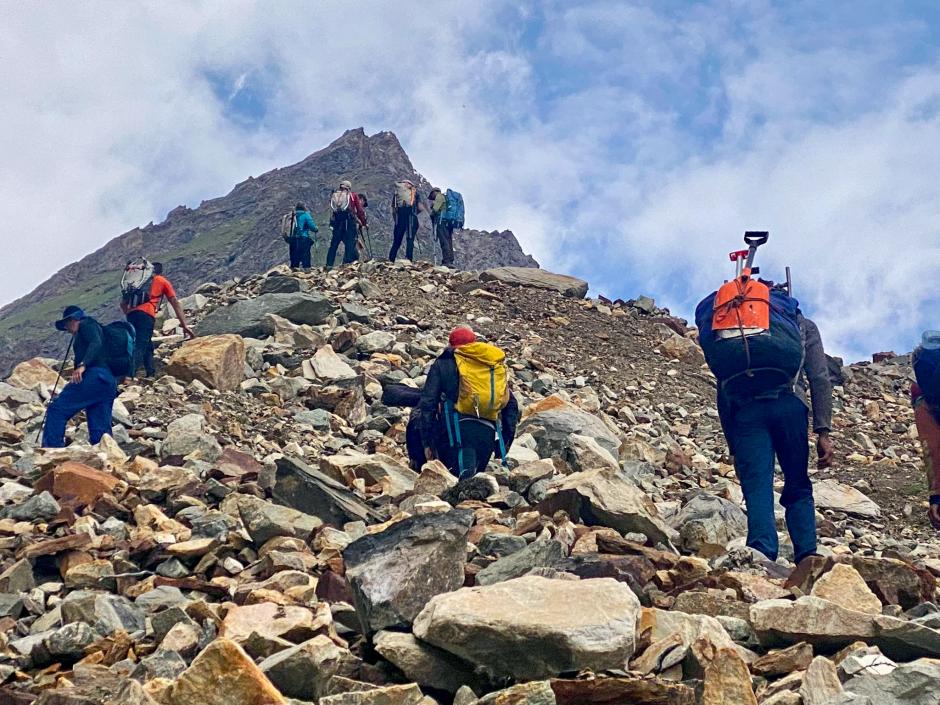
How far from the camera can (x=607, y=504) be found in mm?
6371

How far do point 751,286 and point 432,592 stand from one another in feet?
9.94

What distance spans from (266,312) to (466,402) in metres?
10.1

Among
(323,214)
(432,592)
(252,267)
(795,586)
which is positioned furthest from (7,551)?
(323,214)

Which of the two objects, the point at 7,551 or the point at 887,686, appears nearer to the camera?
the point at 887,686

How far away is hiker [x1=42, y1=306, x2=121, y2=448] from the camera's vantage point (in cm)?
998

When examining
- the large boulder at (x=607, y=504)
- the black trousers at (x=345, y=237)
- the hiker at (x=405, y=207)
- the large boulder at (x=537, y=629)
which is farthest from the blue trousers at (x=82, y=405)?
the hiker at (x=405, y=207)

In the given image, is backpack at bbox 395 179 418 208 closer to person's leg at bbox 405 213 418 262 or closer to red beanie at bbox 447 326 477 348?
person's leg at bbox 405 213 418 262

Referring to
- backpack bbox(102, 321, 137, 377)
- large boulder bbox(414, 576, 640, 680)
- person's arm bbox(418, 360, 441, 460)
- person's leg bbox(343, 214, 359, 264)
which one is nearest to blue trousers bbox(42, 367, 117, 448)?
backpack bbox(102, 321, 137, 377)

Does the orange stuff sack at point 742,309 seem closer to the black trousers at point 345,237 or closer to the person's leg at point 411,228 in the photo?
the black trousers at point 345,237

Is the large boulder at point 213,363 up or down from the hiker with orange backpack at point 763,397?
up

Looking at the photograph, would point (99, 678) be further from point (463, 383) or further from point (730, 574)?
point (463, 383)

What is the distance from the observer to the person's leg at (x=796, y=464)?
597 centimetres

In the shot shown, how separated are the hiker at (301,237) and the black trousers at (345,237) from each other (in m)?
0.52

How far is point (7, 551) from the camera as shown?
20.2 feet
